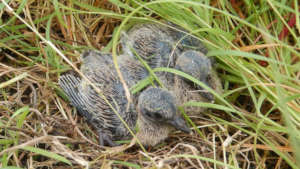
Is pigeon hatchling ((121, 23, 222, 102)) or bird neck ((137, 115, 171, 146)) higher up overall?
pigeon hatchling ((121, 23, 222, 102))

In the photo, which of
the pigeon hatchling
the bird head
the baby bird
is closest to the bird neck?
the baby bird

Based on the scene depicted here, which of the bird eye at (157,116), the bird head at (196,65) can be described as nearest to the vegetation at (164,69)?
the bird head at (196,65)

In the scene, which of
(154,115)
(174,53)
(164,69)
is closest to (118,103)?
(154,115)

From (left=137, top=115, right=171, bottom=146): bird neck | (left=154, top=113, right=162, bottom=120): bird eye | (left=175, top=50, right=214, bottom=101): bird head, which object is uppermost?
(left=175, top=50, right=214, bottom=101): bird head

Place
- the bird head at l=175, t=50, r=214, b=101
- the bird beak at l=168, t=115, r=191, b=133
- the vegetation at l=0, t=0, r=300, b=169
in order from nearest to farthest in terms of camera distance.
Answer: the vegetation at l=0, t=0, r=300, b=169
the bird beak at l=168, t=115, r=191, b=133
the bird head at l=175, t=50, r=214, b=101

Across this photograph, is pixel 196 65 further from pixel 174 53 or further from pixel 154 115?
pixel 154 115

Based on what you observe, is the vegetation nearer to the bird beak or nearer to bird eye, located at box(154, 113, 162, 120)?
the bird beak

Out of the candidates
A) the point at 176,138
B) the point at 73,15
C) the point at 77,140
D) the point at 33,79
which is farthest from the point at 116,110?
the point at 73,15
